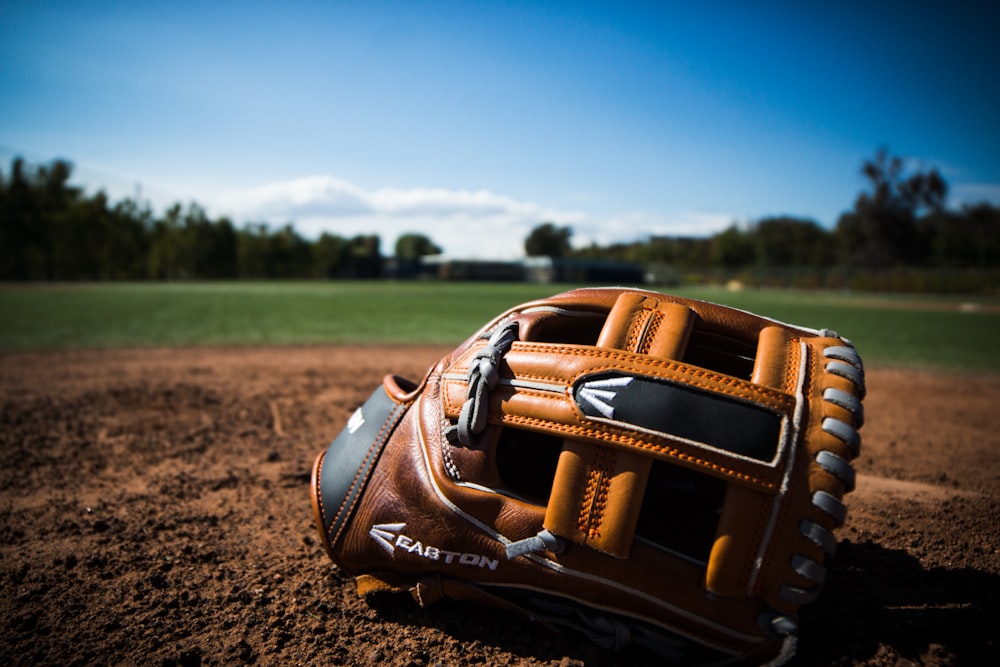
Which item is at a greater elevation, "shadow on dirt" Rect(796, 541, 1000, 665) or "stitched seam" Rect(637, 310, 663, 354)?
"stitched seam" Rect(637, 310, 663, 354)

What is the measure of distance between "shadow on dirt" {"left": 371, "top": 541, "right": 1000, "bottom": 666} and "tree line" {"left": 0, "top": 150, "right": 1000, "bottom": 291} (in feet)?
122

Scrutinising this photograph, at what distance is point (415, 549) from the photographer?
1.43 metres

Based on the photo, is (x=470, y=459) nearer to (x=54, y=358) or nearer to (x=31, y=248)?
(x=54, y=358)


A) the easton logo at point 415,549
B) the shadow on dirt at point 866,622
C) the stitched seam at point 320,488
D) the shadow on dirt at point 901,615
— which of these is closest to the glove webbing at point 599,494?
the easton logo at point 415,549

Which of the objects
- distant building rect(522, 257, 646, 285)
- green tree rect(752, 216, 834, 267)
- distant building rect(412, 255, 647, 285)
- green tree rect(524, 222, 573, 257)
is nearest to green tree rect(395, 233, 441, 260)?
Answer: green tree rect(524, 222, 573, 257)

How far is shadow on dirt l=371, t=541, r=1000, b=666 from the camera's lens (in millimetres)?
1283

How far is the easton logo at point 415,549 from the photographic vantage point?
137 centimetres

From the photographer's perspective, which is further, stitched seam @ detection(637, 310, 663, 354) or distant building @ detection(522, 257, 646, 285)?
distant building @ detection(522, 257, 646, 285)

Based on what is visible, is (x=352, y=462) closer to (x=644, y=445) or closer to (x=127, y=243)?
(x=644, y=445)

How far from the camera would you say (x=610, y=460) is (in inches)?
49.1

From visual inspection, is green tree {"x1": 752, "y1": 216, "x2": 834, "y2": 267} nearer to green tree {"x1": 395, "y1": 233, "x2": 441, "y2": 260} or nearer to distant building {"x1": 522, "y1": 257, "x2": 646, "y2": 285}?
distant building {"x1": 522, "y1": 257, "x2": 646, "y2": 285}

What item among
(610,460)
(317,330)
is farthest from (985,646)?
(317,330)

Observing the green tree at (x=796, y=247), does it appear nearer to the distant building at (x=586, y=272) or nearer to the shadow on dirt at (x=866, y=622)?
the distant building at (x=586, y=272)

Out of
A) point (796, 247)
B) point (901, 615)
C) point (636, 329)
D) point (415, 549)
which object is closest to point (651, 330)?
point (636, 329)
